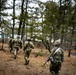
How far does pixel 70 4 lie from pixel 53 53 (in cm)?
1235

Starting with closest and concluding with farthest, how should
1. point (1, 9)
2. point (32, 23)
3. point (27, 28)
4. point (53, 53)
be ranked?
point (53, 53), point (1, 9), point (32, 23), point (27, 28)

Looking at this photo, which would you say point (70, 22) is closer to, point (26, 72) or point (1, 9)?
point (1, 9)

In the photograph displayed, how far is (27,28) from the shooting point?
3738 centimetres

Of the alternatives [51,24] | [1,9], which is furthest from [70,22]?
[1,9]

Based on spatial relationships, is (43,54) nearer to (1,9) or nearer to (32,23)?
(1,9)

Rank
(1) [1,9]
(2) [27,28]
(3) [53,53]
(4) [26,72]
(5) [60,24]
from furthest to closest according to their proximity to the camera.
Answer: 1. (2) [27,28]
2. (1) [1,9]
3. (5) [60,24]
4. (4) [26,72]
5. (3) [53,53]

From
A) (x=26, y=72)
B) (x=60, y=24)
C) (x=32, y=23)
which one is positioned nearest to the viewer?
(x=26, y=72)

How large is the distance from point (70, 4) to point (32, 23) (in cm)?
1010

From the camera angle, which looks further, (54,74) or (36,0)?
(36,0)

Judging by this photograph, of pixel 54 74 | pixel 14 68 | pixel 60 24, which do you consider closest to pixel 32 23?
pixel 60 24

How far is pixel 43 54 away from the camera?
21.5 metres

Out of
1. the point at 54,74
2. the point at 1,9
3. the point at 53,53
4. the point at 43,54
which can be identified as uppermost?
the point at 1,9

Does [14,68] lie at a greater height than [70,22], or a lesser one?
lesser

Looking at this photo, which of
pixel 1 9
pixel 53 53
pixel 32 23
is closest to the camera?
pixel 53 53
